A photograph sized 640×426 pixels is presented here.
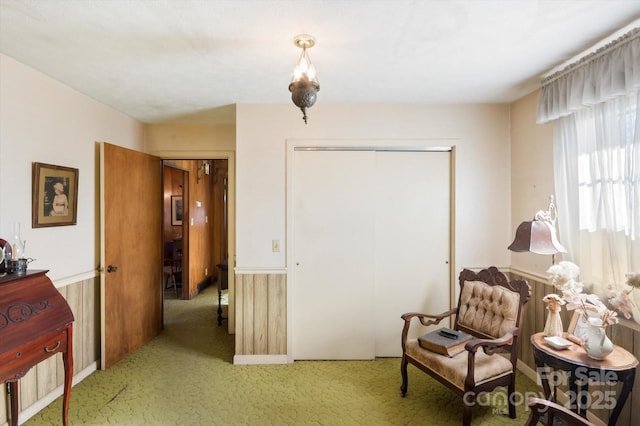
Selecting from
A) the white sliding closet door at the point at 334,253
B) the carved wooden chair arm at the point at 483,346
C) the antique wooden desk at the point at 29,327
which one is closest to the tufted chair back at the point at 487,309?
the carved wooden chair arm at the point at 483,346

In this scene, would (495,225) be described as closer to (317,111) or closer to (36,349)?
(317,111)

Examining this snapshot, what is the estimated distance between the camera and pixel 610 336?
2023mm

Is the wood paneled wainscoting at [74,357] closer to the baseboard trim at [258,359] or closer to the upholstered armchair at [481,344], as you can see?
the baseboard trim at [258,359]

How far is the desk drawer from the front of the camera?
5.33 ft

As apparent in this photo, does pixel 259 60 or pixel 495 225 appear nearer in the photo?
pixel 259 60

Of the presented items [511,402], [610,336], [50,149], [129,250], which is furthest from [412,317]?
[50,149]

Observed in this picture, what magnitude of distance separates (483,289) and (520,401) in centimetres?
87

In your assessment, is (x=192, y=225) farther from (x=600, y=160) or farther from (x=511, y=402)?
(x=600, y=160)

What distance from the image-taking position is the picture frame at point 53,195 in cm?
231

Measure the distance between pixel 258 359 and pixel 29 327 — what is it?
1805mm

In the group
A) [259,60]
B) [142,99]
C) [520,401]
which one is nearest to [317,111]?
[259,60]

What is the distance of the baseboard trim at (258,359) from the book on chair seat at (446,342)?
53.9 inches

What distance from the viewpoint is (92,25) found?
5.75ft

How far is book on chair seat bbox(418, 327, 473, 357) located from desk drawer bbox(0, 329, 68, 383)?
→ 2.48 m
